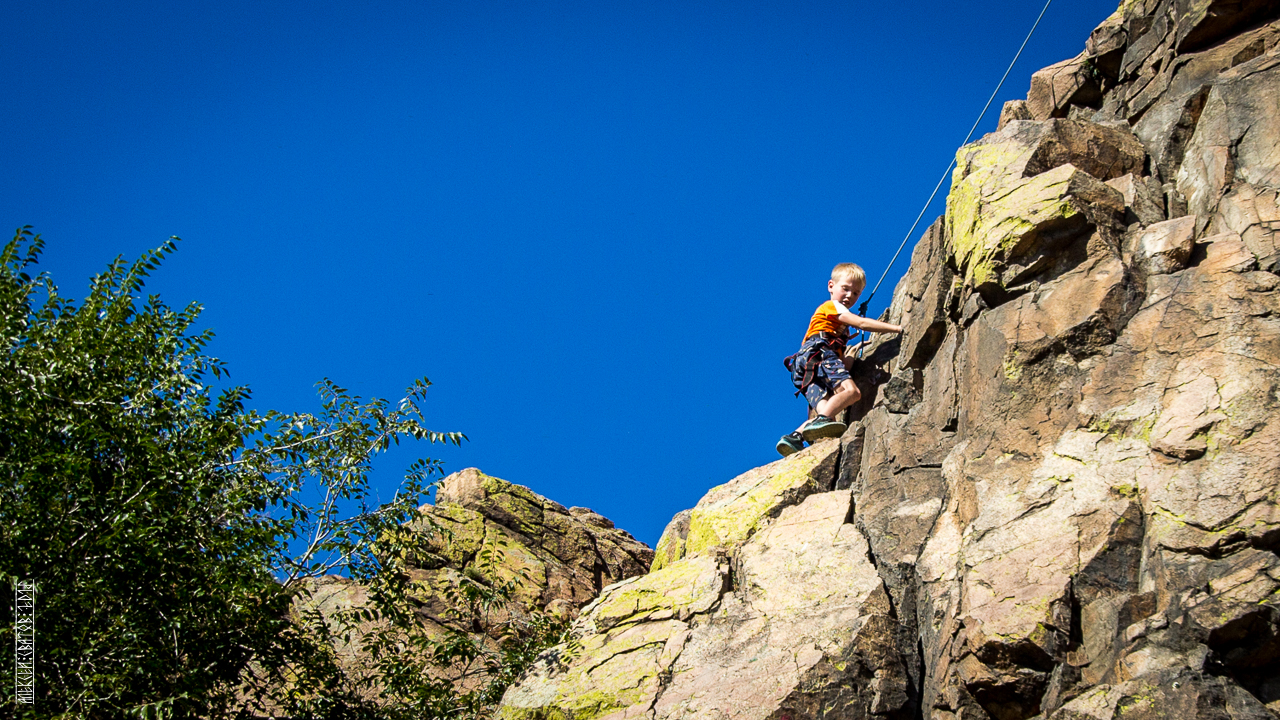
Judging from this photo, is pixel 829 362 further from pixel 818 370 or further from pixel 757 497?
pixel 757 497

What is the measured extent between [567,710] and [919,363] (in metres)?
6.69

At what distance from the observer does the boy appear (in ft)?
45.9

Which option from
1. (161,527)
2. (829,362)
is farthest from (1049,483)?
(161,527)

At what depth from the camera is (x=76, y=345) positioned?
1232 centimetres

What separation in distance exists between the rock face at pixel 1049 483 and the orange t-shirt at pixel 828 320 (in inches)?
41.5

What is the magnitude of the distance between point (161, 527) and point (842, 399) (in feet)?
30.2

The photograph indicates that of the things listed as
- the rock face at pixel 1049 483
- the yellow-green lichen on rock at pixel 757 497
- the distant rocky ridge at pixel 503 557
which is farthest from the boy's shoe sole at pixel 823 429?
the distant rocky ridge at pixel 503 557

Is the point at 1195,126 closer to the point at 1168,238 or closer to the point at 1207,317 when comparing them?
the point at 1168,238

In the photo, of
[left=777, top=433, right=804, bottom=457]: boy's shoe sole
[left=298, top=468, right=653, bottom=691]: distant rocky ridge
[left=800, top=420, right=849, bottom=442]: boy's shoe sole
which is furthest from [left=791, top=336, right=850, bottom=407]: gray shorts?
[left=298, top=468, right=653, bottom=691]: distant rocky ridge

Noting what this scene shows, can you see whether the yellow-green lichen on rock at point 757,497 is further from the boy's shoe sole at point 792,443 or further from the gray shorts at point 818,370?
the gray shorts at point 818,370

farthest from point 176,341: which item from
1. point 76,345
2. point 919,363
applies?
point 919,363

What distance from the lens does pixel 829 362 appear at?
1423 cm

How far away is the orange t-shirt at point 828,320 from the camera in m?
14.5

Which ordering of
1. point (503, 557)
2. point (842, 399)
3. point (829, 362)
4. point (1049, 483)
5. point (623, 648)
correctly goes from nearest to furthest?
point (1049, 483), point (623, 648), point (842, 399), point (829, 362), point (503, 557)
